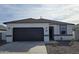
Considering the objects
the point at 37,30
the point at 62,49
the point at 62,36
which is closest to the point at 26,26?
the point at 37,30

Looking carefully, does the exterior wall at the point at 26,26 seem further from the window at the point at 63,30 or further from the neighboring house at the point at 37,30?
the window at the point at 63,30

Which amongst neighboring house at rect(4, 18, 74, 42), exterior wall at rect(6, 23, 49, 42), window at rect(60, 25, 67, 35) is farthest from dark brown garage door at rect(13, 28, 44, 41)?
window at rect(60, 25, 67, 35)

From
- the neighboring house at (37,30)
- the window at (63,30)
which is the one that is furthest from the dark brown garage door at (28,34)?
the window at (63,30)

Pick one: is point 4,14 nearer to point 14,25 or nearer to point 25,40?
point 14,25

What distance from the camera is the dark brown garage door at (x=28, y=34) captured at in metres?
24.8

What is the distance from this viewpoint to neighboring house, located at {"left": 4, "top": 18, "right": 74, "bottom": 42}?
24.3m

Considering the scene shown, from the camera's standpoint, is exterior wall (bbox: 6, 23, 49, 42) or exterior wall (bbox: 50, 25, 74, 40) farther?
exterior wall (bbox: 50, 25, 74, 40)

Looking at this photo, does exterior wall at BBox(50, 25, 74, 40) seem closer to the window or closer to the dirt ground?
the window

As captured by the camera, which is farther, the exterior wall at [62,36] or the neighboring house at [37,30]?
the exterior wall at [62,36]

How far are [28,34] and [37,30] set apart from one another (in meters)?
1.30

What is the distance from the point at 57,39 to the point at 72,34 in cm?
217

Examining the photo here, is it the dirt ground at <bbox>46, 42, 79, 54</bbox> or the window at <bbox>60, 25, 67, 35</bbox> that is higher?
the window at <bbox>60, 25, 67, 35</bbox>

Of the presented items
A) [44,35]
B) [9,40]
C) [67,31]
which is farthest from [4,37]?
[67,31]

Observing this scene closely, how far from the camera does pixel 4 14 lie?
25.5 m
